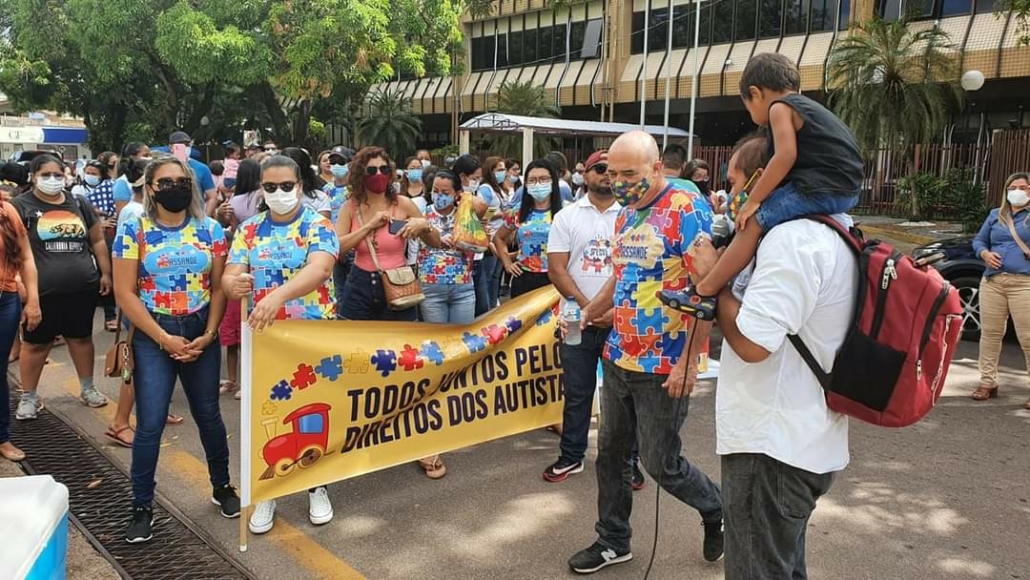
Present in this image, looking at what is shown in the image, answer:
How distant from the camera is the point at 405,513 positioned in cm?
410

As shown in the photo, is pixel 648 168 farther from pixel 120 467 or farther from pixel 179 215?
pixel 120 467

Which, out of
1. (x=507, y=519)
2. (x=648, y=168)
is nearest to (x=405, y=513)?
(x=507, y=519)

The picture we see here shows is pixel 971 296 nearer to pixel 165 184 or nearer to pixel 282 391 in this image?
pixel 282 391

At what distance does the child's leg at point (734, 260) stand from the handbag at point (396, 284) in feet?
8.48

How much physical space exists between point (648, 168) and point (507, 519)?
199cm

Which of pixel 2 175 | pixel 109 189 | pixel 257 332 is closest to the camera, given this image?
pixel 257 332

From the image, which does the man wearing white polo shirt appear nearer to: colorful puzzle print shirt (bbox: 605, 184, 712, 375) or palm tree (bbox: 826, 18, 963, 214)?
colorful puzzle print shirt (bbox: 605, 184, 712, 375)

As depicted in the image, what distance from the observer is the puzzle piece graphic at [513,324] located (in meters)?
4.76

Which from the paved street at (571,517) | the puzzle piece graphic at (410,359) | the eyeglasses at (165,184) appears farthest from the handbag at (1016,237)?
the eyeglasses at (165,184)

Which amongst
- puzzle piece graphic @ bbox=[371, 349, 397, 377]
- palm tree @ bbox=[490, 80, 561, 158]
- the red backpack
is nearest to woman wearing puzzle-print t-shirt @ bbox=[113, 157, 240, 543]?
puzzle piece graphic @ bbox=[371, 349, 397, 377]

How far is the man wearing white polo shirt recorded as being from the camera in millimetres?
4238

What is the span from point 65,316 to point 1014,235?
7267mm

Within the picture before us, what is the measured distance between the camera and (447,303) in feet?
17.8

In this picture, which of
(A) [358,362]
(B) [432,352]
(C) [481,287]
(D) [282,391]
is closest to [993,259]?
(C) [481,287]
